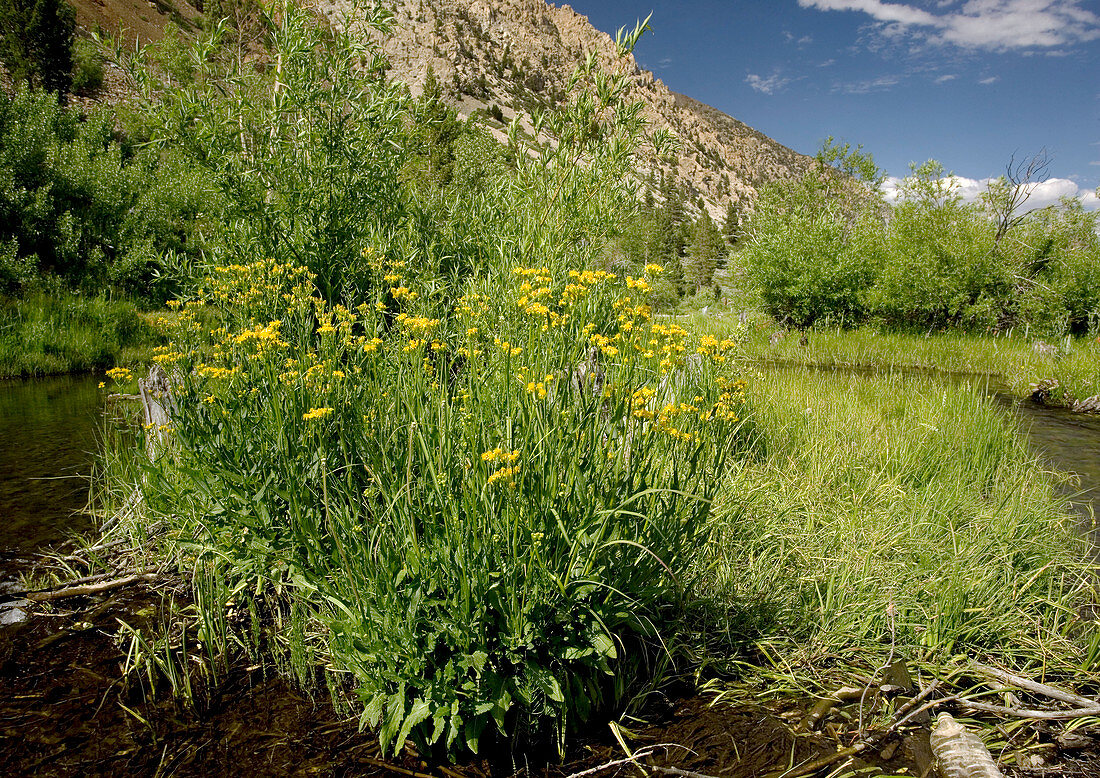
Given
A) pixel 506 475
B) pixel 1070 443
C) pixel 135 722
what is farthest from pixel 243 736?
pixel 1070 443

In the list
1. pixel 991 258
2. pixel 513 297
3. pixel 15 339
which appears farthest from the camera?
pixel 991 258

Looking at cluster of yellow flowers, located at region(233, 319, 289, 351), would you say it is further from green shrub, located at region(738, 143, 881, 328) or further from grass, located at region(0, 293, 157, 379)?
green shrub, located at region(738, 143, 881, 328)

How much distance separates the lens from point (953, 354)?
13.8m

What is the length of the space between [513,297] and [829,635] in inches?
93.2

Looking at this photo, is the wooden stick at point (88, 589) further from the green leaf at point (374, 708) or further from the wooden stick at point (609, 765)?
the wooden stick at point (609, 765)

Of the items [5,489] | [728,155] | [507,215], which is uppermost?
[728,155]

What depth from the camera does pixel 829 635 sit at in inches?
115

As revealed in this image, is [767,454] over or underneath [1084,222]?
underneath

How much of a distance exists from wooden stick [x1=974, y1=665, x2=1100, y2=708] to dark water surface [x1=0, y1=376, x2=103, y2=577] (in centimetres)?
549

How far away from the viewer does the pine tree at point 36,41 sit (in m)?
32.0

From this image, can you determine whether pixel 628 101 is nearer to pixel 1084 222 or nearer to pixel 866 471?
pixel 866 471

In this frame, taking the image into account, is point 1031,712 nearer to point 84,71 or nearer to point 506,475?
point 506,475

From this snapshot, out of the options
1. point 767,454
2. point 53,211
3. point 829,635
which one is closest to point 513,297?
point 829,635

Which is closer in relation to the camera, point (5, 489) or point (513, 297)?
point (513, 297)
